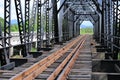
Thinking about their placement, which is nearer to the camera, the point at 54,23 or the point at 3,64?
the point at 3,64

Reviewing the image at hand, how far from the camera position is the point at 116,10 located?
63.8 ft

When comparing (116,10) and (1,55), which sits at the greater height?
(116,10)

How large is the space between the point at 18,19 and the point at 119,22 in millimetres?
5521

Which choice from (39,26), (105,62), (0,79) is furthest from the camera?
(39,26)

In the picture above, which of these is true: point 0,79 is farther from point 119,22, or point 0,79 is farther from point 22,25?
point 119,22

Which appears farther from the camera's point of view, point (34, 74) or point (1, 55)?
point (1, 55)

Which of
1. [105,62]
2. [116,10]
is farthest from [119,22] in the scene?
[105,62]

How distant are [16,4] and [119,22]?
5.73 metres

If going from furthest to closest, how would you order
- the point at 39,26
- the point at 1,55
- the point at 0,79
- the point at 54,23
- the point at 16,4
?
the point at 54,23, the point at 39,26, the point at 16,4, the point at 1,55, the point at 0,79

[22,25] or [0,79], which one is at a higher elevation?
[22,25]

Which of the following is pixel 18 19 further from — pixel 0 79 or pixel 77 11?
pixel 77 11

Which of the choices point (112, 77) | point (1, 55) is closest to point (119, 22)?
point (1, 55)

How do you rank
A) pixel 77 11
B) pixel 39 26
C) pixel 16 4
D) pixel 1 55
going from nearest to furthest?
pixel 1 55 < pixel 16 4 < pixel 39 26 < pixel 77 11

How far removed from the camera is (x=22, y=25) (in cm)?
1861
